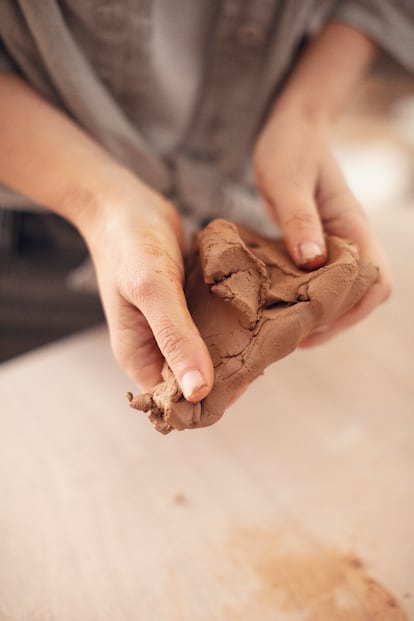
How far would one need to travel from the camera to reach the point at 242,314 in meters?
0.60

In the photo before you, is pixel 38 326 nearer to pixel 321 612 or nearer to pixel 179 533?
pixel 179 533

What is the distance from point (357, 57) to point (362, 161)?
139 centimetres

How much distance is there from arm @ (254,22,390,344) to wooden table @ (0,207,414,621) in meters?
0.23

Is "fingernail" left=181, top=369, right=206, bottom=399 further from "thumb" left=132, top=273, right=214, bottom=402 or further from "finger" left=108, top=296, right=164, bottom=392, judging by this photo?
"finger" left=108, top=296, right=164, bottom=392

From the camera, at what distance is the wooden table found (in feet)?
2.13

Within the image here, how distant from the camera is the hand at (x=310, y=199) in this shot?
70 cm

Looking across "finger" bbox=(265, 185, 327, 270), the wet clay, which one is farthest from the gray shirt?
the wet clay

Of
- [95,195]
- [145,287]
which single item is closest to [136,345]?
[145,287]

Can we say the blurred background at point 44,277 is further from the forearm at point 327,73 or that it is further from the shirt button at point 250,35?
the shirt button at point 250,35

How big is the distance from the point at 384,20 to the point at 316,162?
1.12 ft

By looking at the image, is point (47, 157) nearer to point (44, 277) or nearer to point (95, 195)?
point (95, 195)

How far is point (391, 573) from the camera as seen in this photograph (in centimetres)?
67

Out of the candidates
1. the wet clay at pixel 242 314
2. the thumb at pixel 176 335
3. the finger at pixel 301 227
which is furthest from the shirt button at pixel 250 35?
the thumb at pixel 176 335

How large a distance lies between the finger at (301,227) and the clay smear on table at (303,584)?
40cm
